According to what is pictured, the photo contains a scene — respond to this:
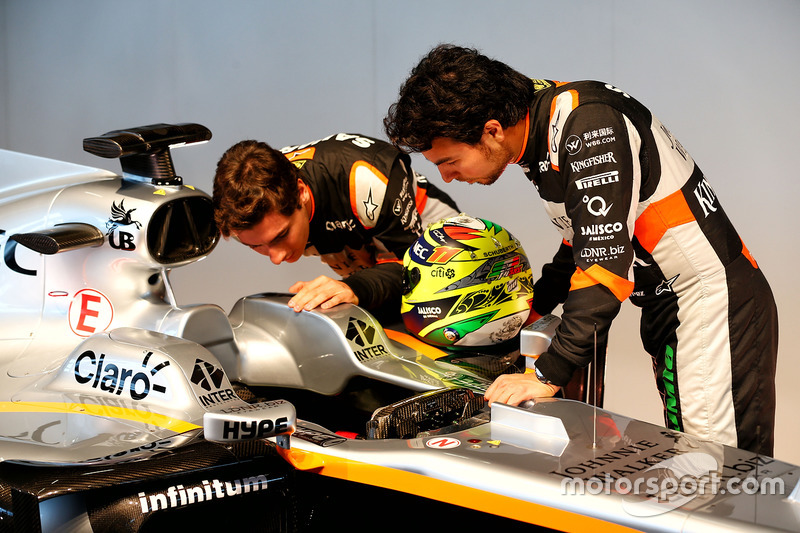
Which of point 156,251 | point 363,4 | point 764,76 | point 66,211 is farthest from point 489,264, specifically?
point 363,4

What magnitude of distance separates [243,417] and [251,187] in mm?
817

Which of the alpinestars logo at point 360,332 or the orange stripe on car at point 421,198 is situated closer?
the alpinestars logo at point 360,332

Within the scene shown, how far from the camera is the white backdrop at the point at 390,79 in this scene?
3.41 m

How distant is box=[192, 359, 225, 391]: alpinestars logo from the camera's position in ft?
5.01

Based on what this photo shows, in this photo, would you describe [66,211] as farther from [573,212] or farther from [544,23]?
[544,23]

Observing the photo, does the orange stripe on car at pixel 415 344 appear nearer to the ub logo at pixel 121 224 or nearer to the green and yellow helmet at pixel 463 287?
the green and yellow helmet at pixel 463 287

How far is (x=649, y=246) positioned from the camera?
1.55 meters

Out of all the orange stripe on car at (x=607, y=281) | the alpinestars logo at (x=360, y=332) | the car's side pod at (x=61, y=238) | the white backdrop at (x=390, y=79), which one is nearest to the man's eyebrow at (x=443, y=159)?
the orange stripe on car at (x=607, y=281)

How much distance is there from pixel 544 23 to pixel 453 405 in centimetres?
274

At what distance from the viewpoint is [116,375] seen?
1561 millimetres

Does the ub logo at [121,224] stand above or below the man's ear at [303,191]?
below

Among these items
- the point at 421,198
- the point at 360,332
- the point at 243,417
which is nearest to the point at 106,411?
the point at 243,417

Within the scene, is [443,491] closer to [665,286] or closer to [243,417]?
[243,417]

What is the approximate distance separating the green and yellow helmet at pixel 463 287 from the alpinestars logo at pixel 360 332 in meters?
0.12
